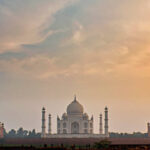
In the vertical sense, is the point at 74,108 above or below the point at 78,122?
above

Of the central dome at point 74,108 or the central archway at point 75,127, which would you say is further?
the central archway at point 75,127

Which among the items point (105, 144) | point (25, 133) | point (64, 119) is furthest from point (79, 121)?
point (105, 144)

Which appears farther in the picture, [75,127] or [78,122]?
[75,127]

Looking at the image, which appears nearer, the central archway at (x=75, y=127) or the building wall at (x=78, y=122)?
the building wall at (x=78, y=122)

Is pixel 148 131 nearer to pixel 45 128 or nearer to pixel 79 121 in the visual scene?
pixel 79 121

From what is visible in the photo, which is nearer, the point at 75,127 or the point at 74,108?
the point at 74,108

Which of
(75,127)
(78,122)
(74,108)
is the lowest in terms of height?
(75,127)

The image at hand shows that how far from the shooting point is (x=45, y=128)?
85.7 m

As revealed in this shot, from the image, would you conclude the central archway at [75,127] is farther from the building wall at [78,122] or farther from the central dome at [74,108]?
the central dome at [74,108]

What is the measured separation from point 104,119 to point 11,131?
35154 millimetres

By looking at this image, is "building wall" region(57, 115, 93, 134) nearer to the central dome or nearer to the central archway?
the central archway

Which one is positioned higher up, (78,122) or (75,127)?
(78,122)

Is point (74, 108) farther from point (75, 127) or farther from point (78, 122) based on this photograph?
point (75, 127)

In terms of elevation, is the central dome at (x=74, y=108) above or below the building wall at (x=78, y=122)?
above
